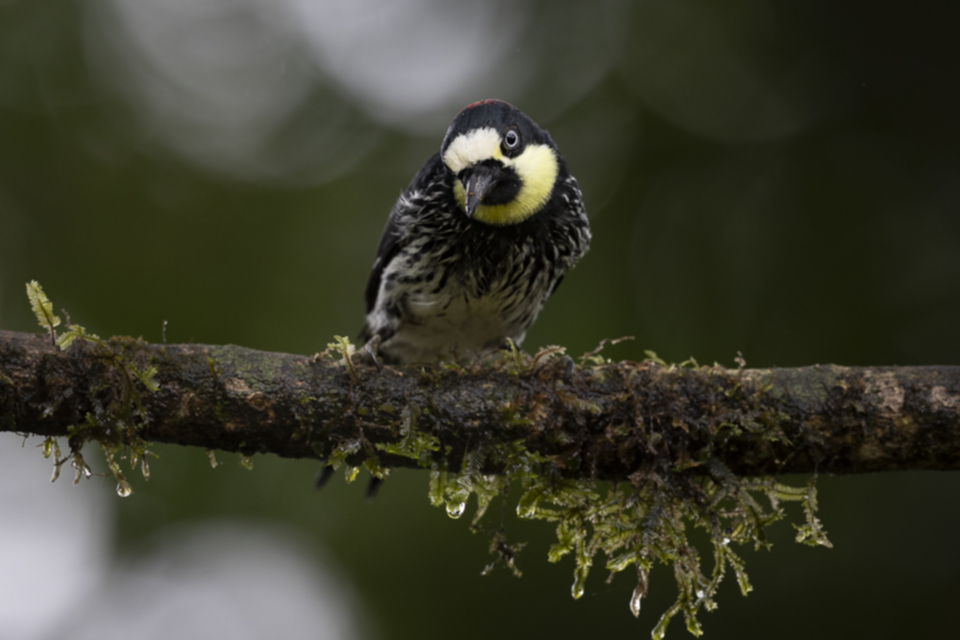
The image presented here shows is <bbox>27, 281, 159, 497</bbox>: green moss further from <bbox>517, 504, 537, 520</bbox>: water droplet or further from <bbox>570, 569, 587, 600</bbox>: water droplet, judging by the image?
<bbox>570, 569, 587, 600</bbox>: water droplet

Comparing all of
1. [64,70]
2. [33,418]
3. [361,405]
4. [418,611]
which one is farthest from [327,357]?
[64,70]

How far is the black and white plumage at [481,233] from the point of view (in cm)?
279

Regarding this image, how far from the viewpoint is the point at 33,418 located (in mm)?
1904

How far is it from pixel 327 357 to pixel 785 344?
10.6 feet

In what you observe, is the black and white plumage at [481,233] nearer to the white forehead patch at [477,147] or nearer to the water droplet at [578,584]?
the white forehead patch at [477,147]

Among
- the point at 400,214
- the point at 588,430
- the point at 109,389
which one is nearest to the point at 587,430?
the point at 588,430

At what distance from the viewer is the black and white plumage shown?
2.79m

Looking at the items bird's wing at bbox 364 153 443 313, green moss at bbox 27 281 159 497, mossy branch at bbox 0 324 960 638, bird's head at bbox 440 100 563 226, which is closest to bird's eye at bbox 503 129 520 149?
bird's head at bbox 440 100 563 226

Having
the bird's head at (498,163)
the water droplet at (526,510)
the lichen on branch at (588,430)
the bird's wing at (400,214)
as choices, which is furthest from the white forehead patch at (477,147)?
the water droplet at (526,510)

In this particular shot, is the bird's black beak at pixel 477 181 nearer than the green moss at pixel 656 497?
No

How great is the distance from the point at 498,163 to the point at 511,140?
0.45 ft

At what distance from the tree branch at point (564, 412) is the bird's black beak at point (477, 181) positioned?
2.24 feet

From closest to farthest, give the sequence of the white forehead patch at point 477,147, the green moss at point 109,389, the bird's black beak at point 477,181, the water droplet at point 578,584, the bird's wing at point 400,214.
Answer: the green moss at point 109,389
the water droplet at point 578,584
the bird's black beak at point 477,181
the white forehead patch at point 477,147
the bird's wing at point 400,214

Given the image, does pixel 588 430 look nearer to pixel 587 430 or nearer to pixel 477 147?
pixel 587 430
